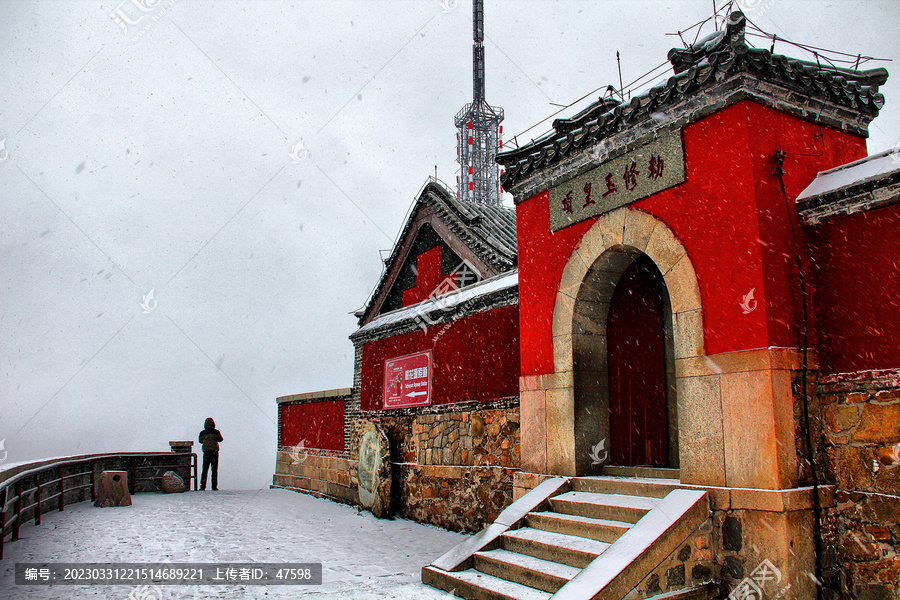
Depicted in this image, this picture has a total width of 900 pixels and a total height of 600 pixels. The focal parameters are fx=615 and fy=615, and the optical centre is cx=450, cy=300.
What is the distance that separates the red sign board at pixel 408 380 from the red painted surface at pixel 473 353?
0.46 ft

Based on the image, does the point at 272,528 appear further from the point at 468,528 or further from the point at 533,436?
the point at 533,436

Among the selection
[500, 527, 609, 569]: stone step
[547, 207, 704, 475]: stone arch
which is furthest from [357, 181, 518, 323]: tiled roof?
[500, 527, 609, 569]: stone step

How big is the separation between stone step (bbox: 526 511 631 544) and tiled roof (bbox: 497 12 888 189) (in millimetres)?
3640

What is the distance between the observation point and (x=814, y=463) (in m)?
4.60

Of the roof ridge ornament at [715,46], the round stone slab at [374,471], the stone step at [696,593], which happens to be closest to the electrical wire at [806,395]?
the stone step at [696,593]

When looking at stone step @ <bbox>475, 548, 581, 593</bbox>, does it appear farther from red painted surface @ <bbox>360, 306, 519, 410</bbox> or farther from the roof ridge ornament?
the roof ridge ornament

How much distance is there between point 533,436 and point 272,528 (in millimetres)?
4389

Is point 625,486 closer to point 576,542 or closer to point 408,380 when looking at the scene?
point 576,542

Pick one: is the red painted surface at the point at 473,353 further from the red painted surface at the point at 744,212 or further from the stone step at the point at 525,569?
the red painted surface at the point at 744,212

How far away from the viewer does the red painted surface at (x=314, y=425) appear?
12828 millimetres

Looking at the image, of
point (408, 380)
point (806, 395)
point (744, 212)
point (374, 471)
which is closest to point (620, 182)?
point (744, 212)

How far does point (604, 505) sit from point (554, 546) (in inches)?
23.6

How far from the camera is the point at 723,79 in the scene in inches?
197

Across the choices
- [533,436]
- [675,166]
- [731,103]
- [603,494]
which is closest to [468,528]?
[533,436]
